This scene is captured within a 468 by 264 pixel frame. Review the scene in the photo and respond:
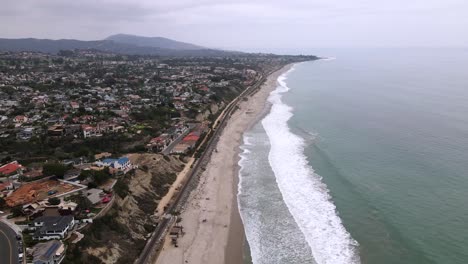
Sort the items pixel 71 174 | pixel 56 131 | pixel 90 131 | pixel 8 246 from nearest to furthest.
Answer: pixel 8 246 < pixel 71 174 < pixel 56 131 < pixel 90 131

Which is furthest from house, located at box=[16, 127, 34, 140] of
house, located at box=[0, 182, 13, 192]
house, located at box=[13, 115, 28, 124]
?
house, located at box=[0, 182, 13, 192]

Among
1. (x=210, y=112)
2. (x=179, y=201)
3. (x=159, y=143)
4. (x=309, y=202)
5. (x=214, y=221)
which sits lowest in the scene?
(x=214, y=221)

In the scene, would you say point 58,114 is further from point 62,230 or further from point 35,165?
point 62,230

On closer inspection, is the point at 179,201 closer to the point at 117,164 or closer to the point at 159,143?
the point at 117,164

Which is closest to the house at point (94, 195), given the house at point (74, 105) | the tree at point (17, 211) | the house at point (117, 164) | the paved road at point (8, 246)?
the tree at point (17, 211)

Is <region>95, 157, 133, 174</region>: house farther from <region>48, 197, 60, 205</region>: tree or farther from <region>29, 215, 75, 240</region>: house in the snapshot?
<region>29, 215, 75, 240</region>: house

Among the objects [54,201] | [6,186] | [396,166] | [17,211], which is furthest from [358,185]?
[6,186]
